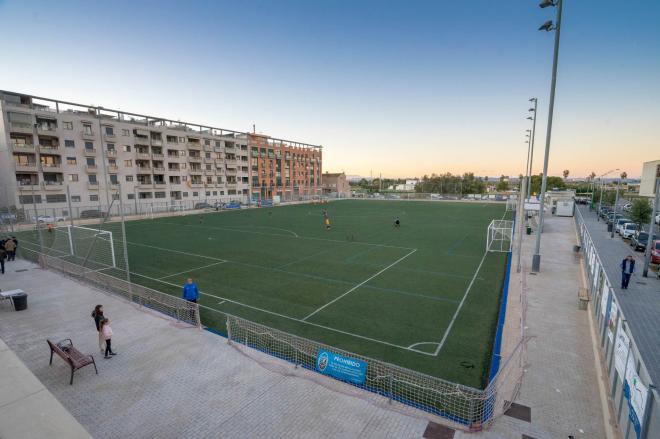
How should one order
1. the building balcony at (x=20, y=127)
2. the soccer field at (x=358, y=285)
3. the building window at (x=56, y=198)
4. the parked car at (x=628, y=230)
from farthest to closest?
1. the building window at (x=56, y=198)
2. the building balcony at (x=20, y=127)
3. the parked car at (x=628, y=230)
4. the soccer field at (x=358, y=285)

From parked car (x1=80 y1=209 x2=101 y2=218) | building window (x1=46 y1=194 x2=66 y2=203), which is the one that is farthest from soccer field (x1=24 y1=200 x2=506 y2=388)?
building window (x1=46 y1=194 x2=66 y2=203)

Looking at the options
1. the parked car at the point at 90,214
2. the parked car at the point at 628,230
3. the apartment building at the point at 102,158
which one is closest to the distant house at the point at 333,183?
the apartment building at the point at 102,158

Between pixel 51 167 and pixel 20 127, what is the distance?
20.4 ft

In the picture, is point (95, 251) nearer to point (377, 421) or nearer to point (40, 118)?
point (377, 421)

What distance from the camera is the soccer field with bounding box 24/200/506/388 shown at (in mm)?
12047

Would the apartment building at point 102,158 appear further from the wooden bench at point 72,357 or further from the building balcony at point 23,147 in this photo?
the wooden bench at point 72,357

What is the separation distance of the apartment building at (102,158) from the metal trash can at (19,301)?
27.1 meters

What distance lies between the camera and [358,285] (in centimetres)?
1859

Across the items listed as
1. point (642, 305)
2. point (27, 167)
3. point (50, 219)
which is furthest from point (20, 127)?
point (642, 305)

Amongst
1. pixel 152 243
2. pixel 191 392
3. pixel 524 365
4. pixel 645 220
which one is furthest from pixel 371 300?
pixel 645 220

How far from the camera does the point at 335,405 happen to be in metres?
7.82

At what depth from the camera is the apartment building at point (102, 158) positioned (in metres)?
46.2

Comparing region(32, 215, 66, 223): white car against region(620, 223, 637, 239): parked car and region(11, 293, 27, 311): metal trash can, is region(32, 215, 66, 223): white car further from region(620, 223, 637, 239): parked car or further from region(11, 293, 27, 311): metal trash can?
region(620, 223, 637, 239): parked car

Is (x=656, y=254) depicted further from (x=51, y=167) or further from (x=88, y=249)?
(x=51, y=167)
